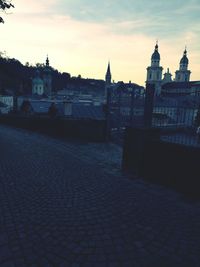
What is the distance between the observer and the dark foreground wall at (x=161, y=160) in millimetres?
5891

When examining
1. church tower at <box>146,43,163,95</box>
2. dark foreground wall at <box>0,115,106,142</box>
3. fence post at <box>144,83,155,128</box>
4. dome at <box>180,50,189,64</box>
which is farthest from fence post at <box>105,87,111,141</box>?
dome at <box>180,50,189,64</box>

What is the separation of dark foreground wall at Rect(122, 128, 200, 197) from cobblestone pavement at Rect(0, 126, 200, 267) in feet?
1.64

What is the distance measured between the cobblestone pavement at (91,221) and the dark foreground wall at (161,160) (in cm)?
50

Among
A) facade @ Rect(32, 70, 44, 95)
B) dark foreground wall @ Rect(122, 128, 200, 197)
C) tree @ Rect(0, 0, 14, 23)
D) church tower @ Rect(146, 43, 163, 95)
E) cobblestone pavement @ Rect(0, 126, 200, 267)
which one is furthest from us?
church tower @ Rect(146, 43, 163, 95)

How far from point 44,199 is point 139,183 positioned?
2.96 metres

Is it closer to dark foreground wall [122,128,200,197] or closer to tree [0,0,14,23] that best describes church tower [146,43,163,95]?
tree [0,0,14,23]

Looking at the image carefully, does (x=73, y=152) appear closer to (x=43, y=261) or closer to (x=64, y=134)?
(x=64, y=134)

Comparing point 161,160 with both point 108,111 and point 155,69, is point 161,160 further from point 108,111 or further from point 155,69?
point 155,69

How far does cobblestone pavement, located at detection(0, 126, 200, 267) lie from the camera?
3293 millimetres

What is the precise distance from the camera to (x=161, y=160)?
21.9ft

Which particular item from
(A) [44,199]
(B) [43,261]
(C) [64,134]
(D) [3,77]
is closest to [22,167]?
(A) [44,199]

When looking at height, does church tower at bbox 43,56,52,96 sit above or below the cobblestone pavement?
above

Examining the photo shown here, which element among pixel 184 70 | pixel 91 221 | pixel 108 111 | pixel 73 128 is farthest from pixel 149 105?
pixel 184 70

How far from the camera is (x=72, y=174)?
23.8 ft
